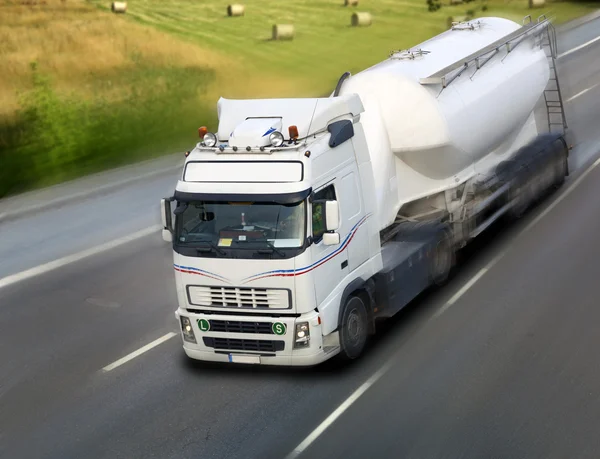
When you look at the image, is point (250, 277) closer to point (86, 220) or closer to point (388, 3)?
point (86, 220)

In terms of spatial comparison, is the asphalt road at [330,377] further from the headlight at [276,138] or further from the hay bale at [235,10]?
the hay bale at [235,10]

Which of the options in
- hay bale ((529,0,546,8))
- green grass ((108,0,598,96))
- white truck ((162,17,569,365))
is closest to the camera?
white truck ((162,17,569,365))

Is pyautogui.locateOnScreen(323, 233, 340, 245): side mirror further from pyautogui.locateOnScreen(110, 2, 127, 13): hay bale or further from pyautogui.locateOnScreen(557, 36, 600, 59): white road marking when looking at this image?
pyautogui.locateOnScreen(557, 36, 600, 59): white road marking

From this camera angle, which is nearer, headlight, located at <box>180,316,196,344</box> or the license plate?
the license plate

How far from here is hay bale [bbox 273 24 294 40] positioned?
41031 millimetres

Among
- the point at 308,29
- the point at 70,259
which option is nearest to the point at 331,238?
the point at 70,259

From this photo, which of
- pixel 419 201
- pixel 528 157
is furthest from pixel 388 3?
pixel 419 201

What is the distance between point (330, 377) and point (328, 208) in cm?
242

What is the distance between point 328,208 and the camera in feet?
40.0

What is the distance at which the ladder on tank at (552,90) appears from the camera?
21.1 m

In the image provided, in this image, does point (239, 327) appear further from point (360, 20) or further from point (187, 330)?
point (360, 20)

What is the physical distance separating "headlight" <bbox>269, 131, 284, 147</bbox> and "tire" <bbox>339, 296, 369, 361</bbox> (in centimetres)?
236

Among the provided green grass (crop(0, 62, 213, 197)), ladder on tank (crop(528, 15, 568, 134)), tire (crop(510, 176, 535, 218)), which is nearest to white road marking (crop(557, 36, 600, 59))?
green grass (crop(0, 62, 213, 197))

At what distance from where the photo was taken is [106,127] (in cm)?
3197
